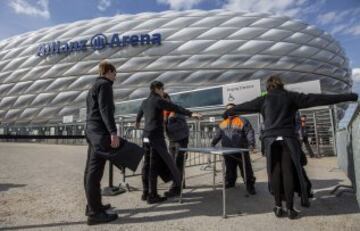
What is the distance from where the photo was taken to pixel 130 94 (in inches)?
1136

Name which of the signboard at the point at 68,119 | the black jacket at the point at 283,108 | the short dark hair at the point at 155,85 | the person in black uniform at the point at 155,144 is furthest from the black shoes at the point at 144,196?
the signboard at the point at 68,119

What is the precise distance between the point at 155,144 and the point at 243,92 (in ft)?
44.6

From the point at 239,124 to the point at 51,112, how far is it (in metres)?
30.4

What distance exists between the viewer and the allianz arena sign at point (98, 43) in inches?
1162

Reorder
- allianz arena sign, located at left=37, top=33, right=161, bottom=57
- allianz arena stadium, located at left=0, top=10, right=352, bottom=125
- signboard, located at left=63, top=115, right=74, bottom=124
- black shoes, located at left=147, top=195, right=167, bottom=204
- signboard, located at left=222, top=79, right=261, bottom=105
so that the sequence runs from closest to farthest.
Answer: black shoes, located at left=147, top=195, right=167, bottom=204
signboard, located at left=222, top=79, right=261, bottom=105
signboard, located at left=63, top=115, right=74, bottom=124
allianz arena stadium, located at left=0, top=10, right=352, bottom=125
allianz arena sign, located at left=37, top=33, right=161, bottom=57

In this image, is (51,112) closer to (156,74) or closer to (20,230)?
(156,74)

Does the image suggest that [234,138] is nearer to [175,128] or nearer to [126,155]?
[175,128]

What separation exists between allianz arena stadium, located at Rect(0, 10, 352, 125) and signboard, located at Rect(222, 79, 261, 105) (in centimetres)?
1110

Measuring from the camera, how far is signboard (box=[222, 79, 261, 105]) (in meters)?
16.0

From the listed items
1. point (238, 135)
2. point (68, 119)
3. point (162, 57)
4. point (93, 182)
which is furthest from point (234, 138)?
point (68, 119)

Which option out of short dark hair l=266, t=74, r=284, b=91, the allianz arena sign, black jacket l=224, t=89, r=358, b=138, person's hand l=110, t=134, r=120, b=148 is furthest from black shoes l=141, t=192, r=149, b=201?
the allianz arena sign

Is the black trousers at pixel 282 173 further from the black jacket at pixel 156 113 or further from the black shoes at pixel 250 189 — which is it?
the black jacket at pixel 156 113

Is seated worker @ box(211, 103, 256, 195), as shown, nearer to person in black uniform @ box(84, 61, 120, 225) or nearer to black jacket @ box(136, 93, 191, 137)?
black jacket @ box(136, 93, 191, 137)

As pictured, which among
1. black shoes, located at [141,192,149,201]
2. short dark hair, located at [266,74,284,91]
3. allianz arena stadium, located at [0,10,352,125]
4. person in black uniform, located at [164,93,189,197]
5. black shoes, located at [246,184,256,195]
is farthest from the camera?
allianz arena stadium, located at [0,10,352,125]
